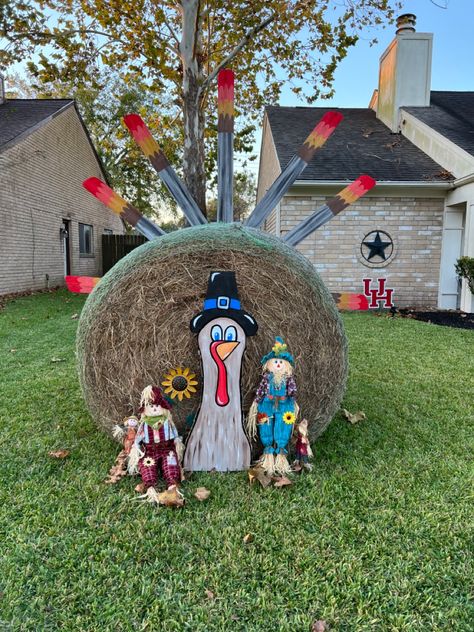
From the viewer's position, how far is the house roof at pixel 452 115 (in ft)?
32.4

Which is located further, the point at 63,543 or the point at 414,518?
the point at 414,518

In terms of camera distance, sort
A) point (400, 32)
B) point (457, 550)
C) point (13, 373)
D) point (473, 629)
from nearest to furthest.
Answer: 1. point (473, 629)
2. point (457, 550)
3. point (13, 373)
4. point (400, 32)

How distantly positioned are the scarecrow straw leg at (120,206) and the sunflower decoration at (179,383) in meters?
1.10

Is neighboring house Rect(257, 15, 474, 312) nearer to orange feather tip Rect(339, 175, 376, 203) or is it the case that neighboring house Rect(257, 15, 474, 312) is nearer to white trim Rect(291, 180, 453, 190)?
white trim Rect(291, 180, 453, 190)

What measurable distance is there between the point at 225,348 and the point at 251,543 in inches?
40.1

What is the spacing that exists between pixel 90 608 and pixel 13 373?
3.65 metres

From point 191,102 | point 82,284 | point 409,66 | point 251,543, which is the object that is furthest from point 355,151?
point 251,543

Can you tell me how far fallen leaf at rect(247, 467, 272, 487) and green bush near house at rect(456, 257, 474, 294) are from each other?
766cm

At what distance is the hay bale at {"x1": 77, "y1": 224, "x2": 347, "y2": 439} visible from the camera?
2.68m

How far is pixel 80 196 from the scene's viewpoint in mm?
16000

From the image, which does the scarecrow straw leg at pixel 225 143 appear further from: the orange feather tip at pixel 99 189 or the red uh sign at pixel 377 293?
the red uh sign at pixel 377 293

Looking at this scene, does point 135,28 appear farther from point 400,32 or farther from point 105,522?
point 105,522

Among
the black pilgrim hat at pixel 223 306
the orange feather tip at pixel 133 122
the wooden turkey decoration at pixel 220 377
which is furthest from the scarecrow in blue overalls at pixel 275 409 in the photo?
the orange feather tip at pixel 133 122

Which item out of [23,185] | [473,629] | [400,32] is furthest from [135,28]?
[473,629]
